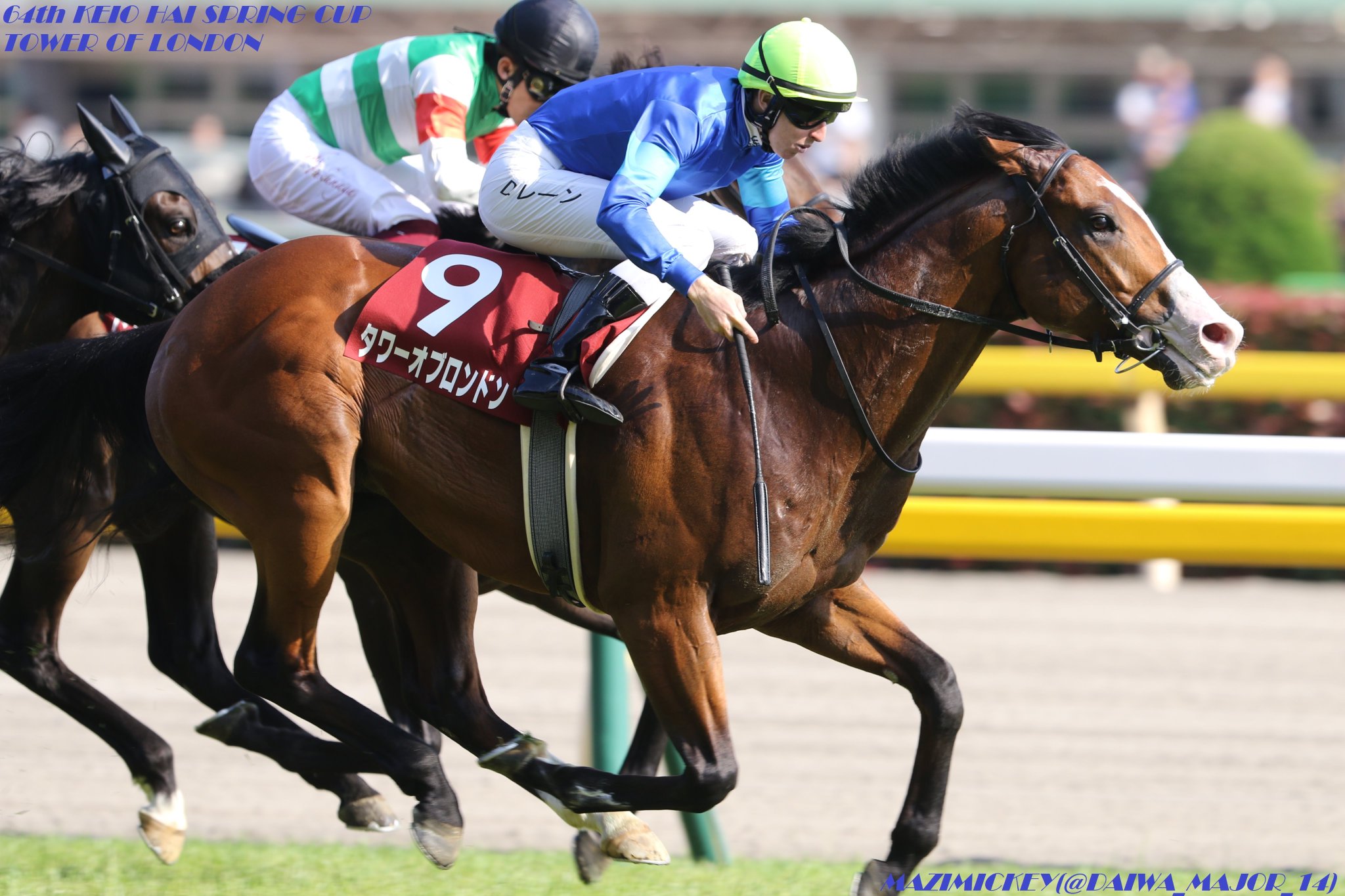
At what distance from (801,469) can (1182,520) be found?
1.52m

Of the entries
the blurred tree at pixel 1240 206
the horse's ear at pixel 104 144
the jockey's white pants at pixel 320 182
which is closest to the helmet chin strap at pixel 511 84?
the jockey's white pants at pixel 320 182

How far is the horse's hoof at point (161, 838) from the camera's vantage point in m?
4.14

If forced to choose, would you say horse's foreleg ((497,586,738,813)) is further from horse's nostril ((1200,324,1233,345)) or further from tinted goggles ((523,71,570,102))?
tinted goggles ((523,71,570,102))

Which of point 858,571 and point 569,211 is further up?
point 569,211

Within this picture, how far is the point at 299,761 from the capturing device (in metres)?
3.89

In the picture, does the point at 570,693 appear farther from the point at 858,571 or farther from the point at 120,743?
the point at 858,571

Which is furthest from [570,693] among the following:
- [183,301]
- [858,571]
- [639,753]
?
[858,571]

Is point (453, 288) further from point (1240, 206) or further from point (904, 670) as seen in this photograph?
point (1240, 206)

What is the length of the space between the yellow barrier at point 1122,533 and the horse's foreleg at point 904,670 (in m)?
0.65

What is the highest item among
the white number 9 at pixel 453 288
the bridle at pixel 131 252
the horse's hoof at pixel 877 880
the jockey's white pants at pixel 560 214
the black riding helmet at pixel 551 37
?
the black riding helmet at pixel 551 37

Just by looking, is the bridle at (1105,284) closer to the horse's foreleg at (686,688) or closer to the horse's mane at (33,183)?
the horse's foreleg at (686,688)

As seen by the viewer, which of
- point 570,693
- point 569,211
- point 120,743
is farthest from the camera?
point 570,693

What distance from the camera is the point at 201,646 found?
431 centimetres

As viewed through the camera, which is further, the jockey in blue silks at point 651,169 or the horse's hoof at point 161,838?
the horse's hoof at point 161,838
